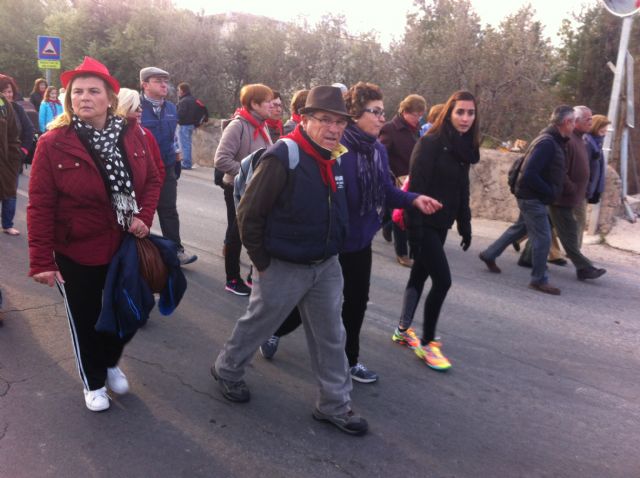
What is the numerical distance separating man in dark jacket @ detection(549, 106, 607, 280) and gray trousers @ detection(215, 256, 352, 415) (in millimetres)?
4109

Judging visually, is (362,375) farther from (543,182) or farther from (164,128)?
(164,128)

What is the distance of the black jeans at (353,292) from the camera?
11.7 ft


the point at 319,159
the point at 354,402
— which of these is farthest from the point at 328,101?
the point at 354,402

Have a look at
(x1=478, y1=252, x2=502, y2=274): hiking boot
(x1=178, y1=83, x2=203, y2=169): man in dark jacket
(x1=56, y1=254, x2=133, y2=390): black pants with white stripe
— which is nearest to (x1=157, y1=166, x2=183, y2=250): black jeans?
(x1=56, y1=254, x2=133, y2=390): black pants with white stripe

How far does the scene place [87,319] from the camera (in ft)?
10.5

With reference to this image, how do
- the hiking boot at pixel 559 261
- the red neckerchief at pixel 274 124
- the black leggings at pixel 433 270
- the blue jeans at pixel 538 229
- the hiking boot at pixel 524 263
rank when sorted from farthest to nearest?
the hiking boot at pixel 559 261 < the hiking boot at pixel 524 263 < the blue jeans at pixel 538 229 < the red neckerchief at pixel 274 124 < the black leggings at pixel 433 270

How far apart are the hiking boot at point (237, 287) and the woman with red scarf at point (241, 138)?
0.20 metres

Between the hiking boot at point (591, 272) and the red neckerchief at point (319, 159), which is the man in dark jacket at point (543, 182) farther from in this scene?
the red neckerchief at point (319, 159)

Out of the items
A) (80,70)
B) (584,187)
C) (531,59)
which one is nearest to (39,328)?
(80,70)

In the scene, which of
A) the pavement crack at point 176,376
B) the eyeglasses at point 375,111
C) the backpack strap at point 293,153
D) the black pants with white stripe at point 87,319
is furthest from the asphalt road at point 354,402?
the eyeglasses at point 375,111

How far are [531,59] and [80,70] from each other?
1150 centimetres

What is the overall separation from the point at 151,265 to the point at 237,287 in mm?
2248

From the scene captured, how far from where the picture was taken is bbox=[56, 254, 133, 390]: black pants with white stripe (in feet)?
10.3

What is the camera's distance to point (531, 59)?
12.4 meters
